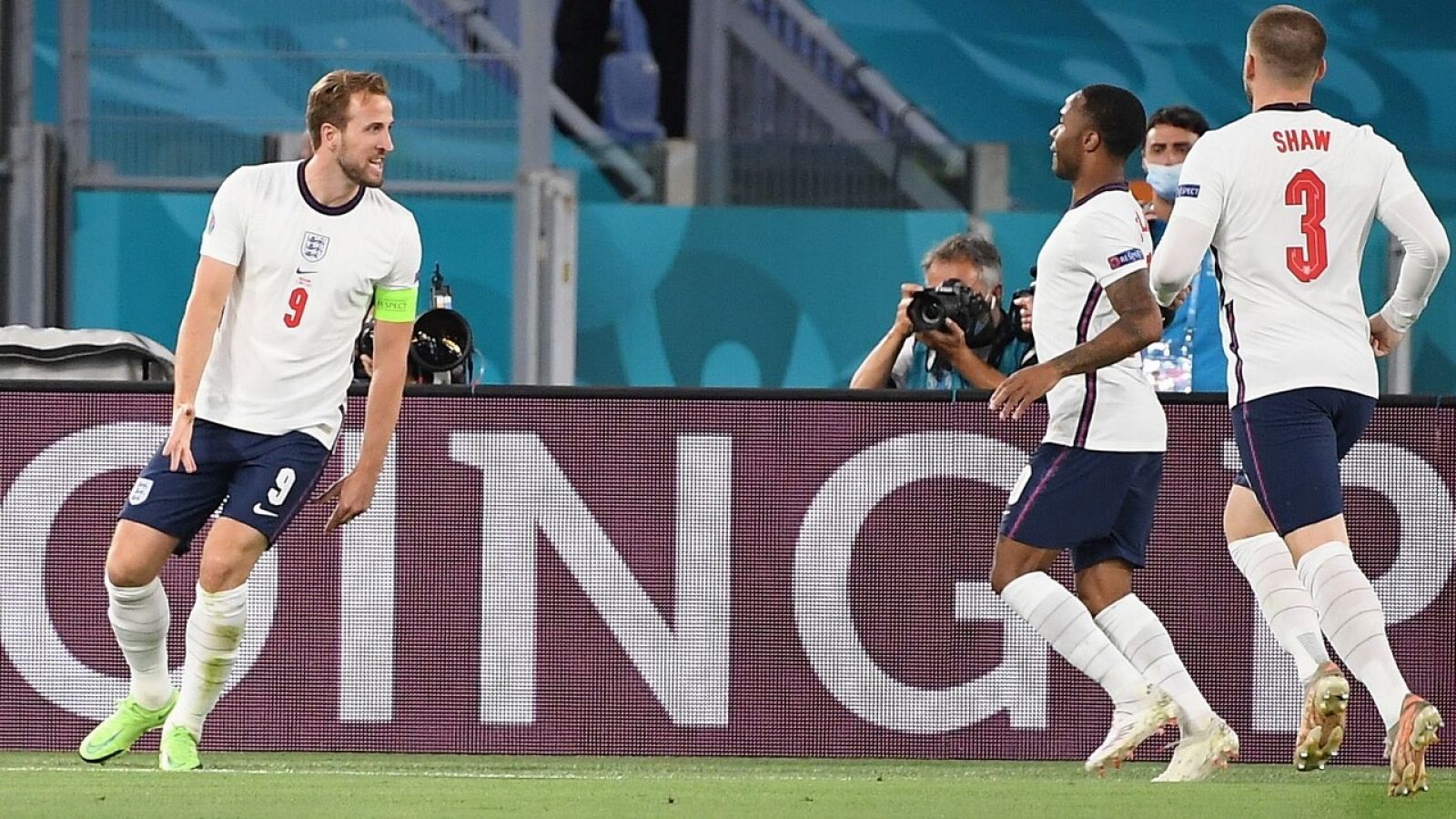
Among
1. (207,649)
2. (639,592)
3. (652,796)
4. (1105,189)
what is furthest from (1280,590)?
(207,649)

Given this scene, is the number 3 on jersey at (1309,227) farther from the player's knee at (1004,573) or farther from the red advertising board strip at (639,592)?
the red advertising board strip at (639,592)

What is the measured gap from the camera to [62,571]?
23.9 feet

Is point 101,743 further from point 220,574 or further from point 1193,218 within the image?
point 1193,218

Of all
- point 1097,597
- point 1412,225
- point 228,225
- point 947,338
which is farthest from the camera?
point 947,338

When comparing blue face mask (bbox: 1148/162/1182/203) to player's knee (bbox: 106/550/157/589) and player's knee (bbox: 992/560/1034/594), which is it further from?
player's knee (bbox: 106/550/157/589)

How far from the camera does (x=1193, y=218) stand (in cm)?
561

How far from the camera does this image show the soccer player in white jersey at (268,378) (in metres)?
6.15

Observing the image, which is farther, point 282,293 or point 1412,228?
point 282,293

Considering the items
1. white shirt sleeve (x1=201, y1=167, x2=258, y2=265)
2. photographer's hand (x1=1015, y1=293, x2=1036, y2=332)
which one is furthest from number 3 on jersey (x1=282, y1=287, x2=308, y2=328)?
photographer's hand (x1=1015, y1=293, x2=1036, y2=332)

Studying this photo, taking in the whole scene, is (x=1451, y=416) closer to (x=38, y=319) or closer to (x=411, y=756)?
(x=411, y=756)

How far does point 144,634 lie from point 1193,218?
2.77 metres

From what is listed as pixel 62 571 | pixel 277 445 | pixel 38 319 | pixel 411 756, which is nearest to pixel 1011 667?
pixel 411 756

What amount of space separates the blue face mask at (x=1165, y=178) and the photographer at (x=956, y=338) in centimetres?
56

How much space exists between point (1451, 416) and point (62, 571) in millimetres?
3989
